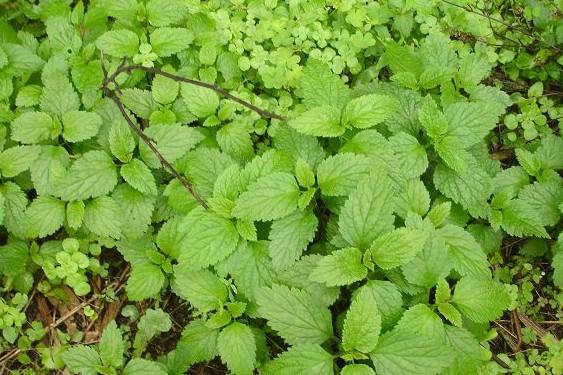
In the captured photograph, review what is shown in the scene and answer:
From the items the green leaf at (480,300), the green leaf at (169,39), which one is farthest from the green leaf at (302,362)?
the green leaf at (169,39)

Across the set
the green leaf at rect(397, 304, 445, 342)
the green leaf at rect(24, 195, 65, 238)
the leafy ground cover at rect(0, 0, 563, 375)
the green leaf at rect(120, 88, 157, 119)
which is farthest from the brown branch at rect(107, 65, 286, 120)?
the green leaf at rect(397, 304, 445, 342)

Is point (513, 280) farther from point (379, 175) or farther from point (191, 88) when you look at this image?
point (191, 88)

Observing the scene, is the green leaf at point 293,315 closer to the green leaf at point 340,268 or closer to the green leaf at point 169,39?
the green leaf at point 340,268

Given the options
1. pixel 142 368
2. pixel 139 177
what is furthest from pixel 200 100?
pixel 142 368

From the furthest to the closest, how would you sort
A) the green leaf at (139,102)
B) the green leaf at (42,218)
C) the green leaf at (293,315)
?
the green leaf at (139,102), the green leaf at (42,218), the green leaf at (293,315)

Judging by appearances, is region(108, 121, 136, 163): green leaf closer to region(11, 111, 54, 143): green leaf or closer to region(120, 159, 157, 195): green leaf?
region(120, 159, 157, 195): green leaf
